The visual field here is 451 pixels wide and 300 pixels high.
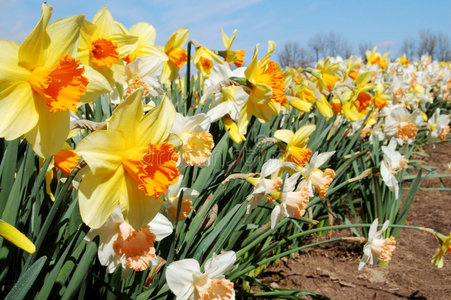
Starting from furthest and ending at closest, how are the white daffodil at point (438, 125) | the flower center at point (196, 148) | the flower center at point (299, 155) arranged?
the white daffodil at point (438, 125)
the flower center at point (299, 155)
the flower center at point (196, 148)

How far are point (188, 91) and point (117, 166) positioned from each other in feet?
5.40

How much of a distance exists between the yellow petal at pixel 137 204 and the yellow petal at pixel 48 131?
0.59ft

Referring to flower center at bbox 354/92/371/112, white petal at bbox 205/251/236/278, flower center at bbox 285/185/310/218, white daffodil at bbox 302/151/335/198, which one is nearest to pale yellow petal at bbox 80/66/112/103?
white petal at bbox 205/251/236/278

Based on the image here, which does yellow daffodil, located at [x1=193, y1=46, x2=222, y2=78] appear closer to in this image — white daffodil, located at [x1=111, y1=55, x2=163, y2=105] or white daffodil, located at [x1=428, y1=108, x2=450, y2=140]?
white daffodil, located at [x1=111, y1=55, x2=163, y2=105]

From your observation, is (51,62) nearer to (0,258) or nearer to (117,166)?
(117,166)

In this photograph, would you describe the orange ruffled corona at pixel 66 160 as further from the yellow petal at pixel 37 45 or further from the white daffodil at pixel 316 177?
the white daffodil at pixel 316 177

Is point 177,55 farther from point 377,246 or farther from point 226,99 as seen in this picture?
point 377,246

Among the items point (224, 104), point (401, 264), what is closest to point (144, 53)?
point (224, 104)

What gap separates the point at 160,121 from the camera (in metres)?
0.96

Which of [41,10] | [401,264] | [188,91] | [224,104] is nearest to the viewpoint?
[41,10]

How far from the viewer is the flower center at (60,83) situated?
85cm

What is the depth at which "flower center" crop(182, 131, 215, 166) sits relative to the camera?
1301 millimetres

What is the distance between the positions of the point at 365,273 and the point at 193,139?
2068 mm

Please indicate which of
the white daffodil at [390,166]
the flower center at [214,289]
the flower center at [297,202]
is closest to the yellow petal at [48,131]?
the flower center at [214,289]
